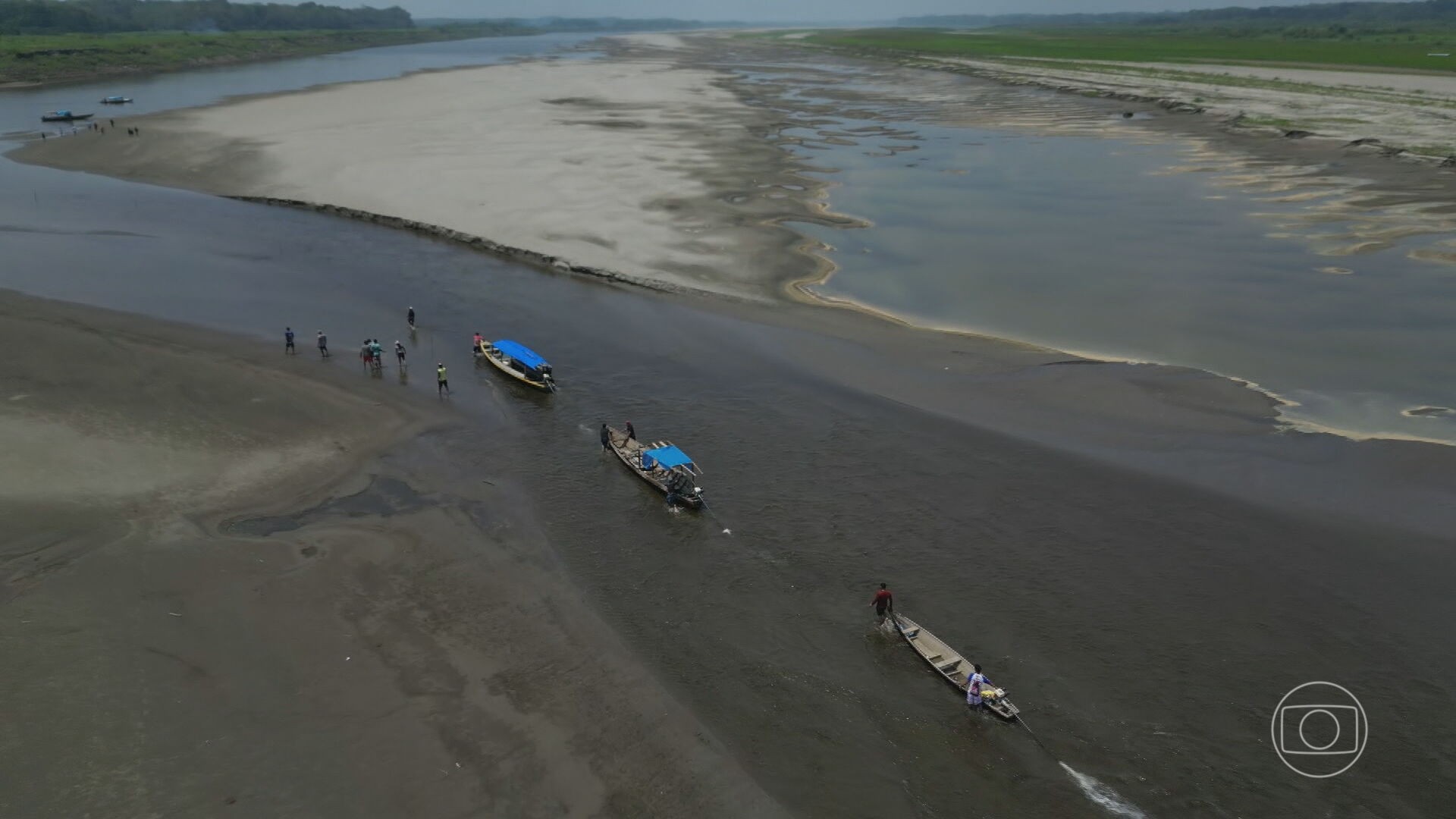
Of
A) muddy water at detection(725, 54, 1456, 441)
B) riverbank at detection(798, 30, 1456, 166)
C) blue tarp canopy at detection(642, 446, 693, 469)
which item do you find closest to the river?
blue tarp canopy at detection(642, 446, 693, 469)

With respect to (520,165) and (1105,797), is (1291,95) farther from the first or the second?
(1105,797)

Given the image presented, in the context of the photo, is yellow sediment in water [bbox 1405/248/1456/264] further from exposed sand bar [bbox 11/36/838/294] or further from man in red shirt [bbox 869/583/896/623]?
man in red shirt [bbox 869/583/896/623]

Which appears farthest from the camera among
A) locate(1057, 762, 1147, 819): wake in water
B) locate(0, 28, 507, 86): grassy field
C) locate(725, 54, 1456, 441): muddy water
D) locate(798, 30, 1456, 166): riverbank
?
locate(0, 28, 507, 86): grassy field

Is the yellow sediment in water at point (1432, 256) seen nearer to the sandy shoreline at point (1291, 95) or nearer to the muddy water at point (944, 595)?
the sandy shoreline at point (1291, 95)
